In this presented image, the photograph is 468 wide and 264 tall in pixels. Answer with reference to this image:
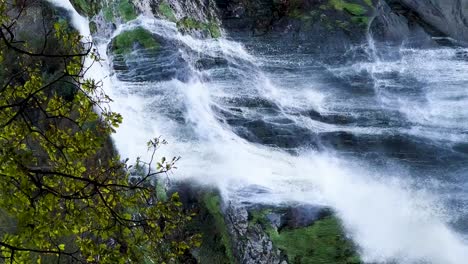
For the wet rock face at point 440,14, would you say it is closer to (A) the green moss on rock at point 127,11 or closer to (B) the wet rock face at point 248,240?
(B) the wet rock face at point 248,240

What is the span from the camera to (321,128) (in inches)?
403

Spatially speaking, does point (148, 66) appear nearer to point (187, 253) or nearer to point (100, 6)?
point (100, 6)

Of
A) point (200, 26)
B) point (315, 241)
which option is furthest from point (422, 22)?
point (315, 241)

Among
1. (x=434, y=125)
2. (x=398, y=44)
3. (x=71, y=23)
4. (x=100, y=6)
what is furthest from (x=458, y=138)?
(x=71, y=23)

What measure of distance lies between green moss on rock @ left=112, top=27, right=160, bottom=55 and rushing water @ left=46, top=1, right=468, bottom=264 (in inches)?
7.6

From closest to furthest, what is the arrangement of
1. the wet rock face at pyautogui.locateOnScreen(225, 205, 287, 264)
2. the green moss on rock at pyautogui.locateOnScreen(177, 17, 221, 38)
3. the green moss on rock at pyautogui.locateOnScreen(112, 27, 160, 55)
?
the wet rock face at pyautogui.locateOnScreen(225, 205, 287, 264) → the green moss on rock at pyautogui.locateOnScreen(112, 27, 160, 55) → the green moss on rock at pyautogui.locateOnScreen(177, 17, 221, 38)

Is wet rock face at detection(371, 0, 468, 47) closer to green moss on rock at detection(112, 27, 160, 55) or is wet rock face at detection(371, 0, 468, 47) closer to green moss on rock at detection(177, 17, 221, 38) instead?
green moss on rock at detection(177, 17, 221, 38)

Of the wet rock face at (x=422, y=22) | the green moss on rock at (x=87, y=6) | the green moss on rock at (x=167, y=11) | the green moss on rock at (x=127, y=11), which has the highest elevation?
the green moss on rock at (x=87, y=6)

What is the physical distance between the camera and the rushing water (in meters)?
8.91

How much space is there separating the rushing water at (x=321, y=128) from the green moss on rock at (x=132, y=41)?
192 millimetres

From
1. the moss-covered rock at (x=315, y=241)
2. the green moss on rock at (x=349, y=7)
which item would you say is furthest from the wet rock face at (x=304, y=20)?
the moss-covered rock at (x=315, y=241)

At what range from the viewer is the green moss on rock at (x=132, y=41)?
460 inches

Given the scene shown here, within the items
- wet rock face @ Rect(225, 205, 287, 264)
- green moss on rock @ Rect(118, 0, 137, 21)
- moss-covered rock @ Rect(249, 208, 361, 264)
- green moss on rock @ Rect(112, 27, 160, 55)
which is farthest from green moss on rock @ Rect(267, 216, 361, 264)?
→ green moss on rock @ Rect(118, 0, 137, 21)

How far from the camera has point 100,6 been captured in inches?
505
